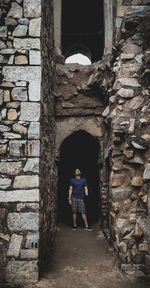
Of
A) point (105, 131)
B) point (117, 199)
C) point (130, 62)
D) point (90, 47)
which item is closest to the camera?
point (117, 199)

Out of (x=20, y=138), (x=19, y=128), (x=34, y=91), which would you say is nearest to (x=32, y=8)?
(x=34, y=91)

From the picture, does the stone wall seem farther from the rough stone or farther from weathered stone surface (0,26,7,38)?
the rough stone

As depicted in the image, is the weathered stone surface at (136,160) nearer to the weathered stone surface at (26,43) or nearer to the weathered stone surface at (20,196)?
the weathered stone surface at (20,196)

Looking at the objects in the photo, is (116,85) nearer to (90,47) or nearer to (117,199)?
(117,199)

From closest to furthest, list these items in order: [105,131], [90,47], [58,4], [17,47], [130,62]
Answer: [17,47] < [130,62] < [105,131] < [58,4] < [90,47]

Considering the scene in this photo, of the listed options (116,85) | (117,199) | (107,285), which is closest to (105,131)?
(116,85)

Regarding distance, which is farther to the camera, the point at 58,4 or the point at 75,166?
the point at 75,166

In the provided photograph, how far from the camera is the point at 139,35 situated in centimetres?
393

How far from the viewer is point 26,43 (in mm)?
3049

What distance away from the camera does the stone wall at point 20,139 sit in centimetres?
280

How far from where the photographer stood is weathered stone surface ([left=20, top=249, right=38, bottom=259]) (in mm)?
2789

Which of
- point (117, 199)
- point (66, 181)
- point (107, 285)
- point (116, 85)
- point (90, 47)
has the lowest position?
point (66, 181)

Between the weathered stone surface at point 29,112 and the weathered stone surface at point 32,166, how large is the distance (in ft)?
1.79

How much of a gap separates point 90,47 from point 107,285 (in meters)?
9.71
